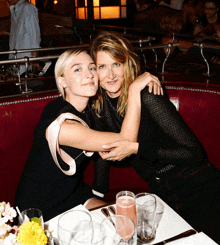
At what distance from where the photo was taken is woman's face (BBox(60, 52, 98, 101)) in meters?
1.69

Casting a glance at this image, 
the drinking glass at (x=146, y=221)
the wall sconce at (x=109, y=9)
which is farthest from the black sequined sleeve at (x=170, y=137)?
the wall sconce at (x=109, y=9)

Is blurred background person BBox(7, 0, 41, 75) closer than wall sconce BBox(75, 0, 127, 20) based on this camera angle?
Yes

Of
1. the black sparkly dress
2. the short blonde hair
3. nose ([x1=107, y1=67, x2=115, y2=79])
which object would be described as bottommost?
the black sparkly dress

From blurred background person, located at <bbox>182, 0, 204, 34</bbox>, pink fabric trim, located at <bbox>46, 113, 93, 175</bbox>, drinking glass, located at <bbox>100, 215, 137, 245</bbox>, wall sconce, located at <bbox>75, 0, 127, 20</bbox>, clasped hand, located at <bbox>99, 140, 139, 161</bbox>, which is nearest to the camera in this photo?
drinking glass, located at <bbox>100, 215, 137, 245</bbox>

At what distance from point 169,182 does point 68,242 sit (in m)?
0.99

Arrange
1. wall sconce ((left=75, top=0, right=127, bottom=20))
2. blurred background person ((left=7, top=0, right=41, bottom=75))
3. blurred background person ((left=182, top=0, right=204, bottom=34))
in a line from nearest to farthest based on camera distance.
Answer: blurred background person ((left=7, top=0, right=41, bottom=75)) < blurred background person ((left=182, top=0, right=204, bottom=34)) < wall sconce ((left=75, top=0, right=127, bottom=20))

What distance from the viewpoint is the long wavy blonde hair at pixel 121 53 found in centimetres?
181

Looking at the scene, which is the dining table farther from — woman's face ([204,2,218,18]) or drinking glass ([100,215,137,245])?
woman's face ([204,2,218,18])

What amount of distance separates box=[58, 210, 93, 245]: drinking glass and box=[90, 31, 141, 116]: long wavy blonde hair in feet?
3.11

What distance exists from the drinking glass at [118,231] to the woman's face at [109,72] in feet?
3.45

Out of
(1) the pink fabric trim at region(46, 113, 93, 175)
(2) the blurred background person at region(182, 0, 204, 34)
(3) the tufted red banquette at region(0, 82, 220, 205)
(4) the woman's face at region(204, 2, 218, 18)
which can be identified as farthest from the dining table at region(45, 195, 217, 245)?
(2) the blurred background person at region(182, 0, 204, 34)

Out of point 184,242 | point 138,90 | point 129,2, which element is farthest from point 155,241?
point 129,2

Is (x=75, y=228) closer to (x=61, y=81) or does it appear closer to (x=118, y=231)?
(x=118, y=231)

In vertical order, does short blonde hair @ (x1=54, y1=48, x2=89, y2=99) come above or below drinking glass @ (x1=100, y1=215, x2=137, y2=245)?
above
